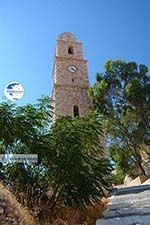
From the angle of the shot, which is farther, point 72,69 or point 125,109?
point 72,69

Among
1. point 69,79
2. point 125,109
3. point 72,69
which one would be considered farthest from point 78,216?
point 72,69

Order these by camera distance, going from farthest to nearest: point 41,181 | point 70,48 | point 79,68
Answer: point 70,48 → point 79,68 → point 41,181

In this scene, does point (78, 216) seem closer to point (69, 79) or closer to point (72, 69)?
point (69, 79)

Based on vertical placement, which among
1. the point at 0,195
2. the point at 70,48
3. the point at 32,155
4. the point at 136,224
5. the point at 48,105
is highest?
the point at 70,48

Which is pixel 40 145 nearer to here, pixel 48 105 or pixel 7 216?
pixel 48 105

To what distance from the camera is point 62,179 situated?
25.0 ft

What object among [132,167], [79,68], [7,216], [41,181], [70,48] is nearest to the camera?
[7,216]

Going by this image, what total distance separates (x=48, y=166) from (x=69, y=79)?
929 inches

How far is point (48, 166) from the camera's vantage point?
7.92m

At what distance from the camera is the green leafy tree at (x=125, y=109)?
72.8 ft

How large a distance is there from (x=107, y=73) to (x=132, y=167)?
274 inches

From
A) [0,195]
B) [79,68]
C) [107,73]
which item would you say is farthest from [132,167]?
[0,195]

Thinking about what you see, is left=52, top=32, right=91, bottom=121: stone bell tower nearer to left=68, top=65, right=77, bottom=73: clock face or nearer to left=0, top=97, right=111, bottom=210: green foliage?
left=68, top=65, right=77, bottom=73: clock face

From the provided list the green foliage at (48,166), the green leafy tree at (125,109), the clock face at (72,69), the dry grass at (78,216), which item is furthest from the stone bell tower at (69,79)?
the dry grass at (78,216)
